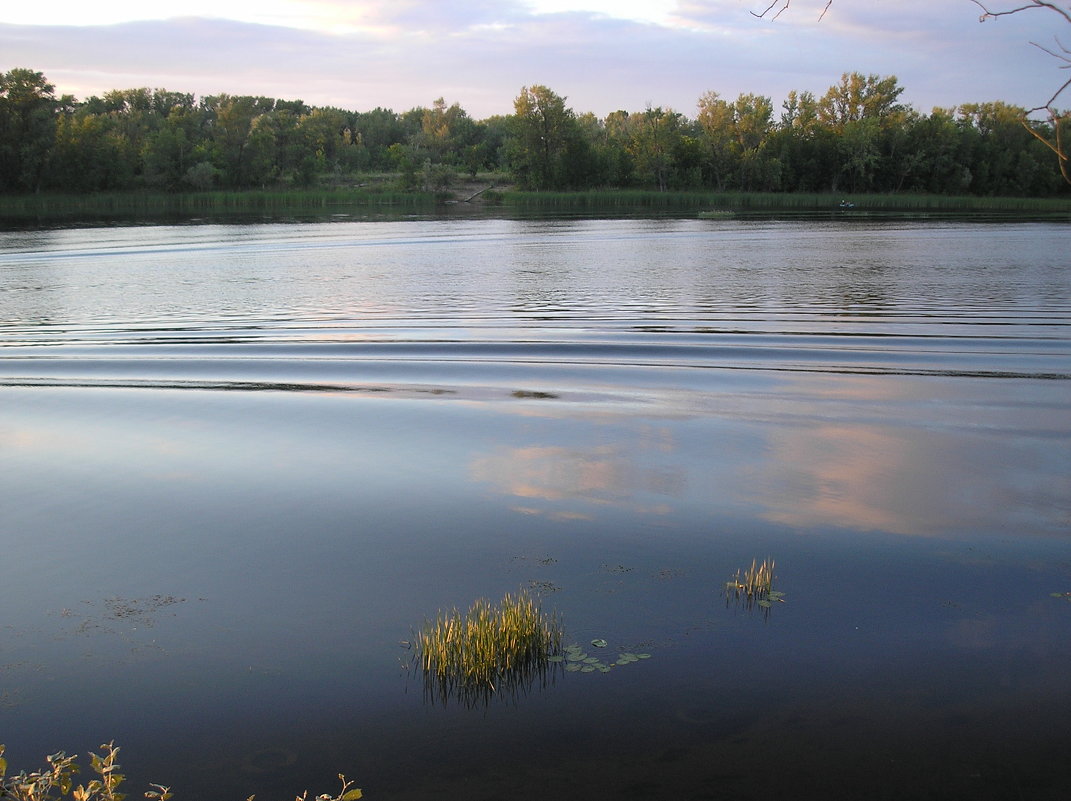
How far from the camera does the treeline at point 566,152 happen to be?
101000 mm

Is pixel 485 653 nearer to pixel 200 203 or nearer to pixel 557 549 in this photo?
pixel 557 549

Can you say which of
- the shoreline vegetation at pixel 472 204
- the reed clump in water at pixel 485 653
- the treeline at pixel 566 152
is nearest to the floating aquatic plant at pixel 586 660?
the reed clump in water at pixel 485 653

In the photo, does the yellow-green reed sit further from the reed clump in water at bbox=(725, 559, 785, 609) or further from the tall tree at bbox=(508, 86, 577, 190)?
the tall tree at bbox=(508, 86, 577, 190)

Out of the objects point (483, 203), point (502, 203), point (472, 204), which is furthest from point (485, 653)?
point (483, 203)

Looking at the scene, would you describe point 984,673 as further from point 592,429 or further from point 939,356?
point 939,356

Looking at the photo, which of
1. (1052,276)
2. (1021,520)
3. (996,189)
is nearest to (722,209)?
(996,189)

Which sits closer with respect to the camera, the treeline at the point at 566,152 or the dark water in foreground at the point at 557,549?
the dark water in foreground at the point at 557,549

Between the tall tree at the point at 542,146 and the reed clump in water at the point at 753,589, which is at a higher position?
the tall tree at the point at 542,146

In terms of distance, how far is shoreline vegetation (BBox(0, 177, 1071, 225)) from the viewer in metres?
82.7

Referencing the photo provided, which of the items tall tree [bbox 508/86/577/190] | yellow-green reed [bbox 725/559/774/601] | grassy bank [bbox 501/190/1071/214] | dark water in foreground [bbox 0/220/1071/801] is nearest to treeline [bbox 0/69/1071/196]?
tall tree [bbox 508/86/577/190]

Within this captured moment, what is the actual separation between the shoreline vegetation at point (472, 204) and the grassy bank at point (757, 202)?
0.30 feet

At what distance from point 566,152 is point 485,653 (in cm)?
11563

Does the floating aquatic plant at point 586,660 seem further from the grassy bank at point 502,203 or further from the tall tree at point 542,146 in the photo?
the tall tree at point 542,146

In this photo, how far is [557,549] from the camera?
7.90 meters
